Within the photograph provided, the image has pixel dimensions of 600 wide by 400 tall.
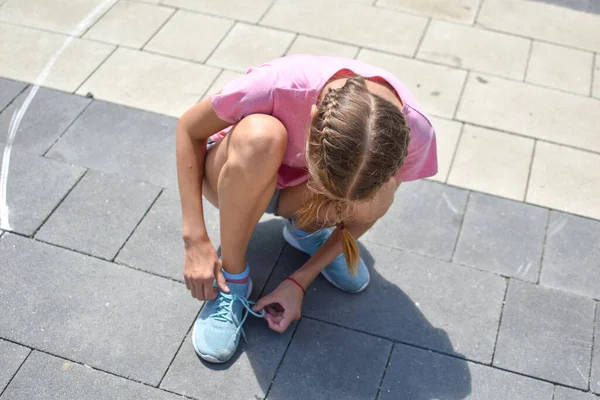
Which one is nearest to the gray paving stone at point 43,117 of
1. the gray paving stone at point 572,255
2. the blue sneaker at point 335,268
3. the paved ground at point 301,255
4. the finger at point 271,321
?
the paved ground at point 301,255

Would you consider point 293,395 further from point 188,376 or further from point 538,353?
point 538,353

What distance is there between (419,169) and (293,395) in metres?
0.86

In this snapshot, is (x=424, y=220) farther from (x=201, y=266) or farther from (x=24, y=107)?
(x=24, y=107)

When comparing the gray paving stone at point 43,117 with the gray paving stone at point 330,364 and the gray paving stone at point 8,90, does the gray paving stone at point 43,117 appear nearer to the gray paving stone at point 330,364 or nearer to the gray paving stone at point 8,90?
the gray paving stone at point 8,90

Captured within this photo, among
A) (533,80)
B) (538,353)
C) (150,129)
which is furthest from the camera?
(533,80)

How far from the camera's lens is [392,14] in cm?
407

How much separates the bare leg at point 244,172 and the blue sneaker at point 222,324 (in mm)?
181

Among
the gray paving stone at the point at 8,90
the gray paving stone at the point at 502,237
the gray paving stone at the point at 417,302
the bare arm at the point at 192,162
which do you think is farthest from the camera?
the gray paving stone at the point at 8,90

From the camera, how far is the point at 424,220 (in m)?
2.89

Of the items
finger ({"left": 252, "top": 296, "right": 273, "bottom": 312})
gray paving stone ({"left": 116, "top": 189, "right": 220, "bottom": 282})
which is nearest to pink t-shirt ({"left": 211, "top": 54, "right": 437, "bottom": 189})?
finger ({"left": 252, "top": 296, "right": 273, "bottom": 312})

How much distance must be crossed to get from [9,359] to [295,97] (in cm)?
131

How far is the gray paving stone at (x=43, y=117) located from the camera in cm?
313

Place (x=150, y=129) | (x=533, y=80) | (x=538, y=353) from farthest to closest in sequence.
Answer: (x=533, y=80), (x=150, y=129), (x=538, y=353)

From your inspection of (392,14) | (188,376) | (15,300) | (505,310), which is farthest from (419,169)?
(392,14)
